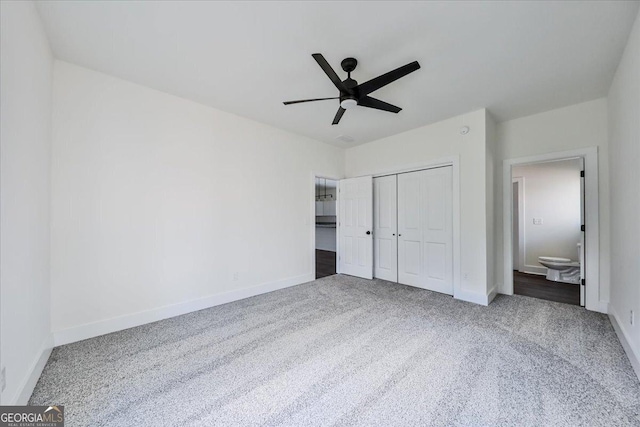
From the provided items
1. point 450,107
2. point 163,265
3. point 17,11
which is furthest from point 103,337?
point 450,107

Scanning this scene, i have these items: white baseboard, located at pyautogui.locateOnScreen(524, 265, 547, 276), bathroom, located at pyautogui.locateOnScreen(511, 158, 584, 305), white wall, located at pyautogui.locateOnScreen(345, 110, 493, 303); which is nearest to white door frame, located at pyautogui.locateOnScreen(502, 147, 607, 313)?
white wall, located at pyautogui.locateOnScreen(345, 110, 493, 303)

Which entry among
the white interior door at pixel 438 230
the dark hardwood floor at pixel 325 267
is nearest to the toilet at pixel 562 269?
the white interior door at pixel 438 230

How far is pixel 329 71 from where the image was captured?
2008 millimetres

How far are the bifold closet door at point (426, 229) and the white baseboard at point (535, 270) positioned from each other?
8.99ft

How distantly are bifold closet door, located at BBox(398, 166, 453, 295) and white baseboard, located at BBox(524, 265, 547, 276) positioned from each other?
2740 mm

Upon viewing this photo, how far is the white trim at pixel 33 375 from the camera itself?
1509 millimetres

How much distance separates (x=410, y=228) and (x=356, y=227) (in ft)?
3.41

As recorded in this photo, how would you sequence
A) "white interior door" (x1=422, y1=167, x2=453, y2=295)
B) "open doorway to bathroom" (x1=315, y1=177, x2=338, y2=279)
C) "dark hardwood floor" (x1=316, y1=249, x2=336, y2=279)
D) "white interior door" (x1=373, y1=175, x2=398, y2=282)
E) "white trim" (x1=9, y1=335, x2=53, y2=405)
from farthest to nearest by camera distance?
1. "open doorway to bathroom" (x1=315, y1=177, x2=338, y2=279)
2. "dark hardwood floor" (x1=316, y1=249, x2=336, y2=279)
3. "white interior door" (x1=373, y1=175, x2=398, y2=282)
4. "white interior door" (x1=422, y1=167, x2=453, y2=295)
5. "white trim" (x1=9, y1=335, x2=53, y2=405)

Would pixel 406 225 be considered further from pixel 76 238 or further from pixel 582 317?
pixel 76 238

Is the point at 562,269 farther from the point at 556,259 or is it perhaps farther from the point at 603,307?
the point at 603,307

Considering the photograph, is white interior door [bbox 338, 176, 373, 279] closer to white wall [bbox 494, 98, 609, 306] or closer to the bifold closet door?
the bifold closet door

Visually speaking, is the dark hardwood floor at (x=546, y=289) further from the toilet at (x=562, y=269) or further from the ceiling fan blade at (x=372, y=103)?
the ceiling fan blade at (x=372, y=103)

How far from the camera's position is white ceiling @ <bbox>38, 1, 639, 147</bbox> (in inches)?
71.0

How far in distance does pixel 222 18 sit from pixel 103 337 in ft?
10.1
